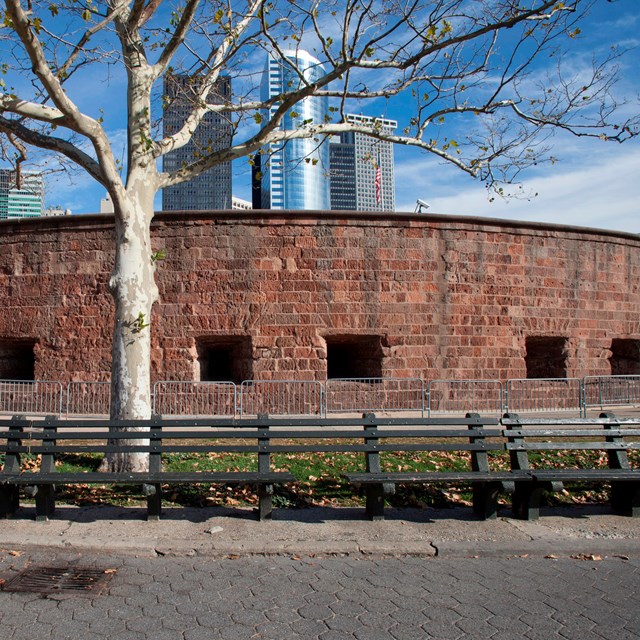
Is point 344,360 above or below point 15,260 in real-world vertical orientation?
below

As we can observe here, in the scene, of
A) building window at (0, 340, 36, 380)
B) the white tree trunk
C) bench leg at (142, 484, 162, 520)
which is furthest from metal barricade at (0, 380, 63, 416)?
bench leg at (142, 484, 162, 520)

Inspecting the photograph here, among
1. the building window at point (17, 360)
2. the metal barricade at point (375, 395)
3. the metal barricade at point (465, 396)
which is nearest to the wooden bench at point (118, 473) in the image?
the metal barricade at point (375, 395)

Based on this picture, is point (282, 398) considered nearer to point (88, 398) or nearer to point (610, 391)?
point (88, 398)

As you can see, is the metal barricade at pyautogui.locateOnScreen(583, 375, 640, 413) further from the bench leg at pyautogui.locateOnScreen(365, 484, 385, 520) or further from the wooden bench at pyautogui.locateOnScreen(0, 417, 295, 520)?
the wooden bench at pyautogui.locateOnScreen(0, 417, 295, 520)

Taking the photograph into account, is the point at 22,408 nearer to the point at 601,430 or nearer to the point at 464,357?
the point at 464,357

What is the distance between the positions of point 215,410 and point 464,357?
5.72m

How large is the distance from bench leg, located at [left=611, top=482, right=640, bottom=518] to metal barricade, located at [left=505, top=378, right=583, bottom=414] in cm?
830

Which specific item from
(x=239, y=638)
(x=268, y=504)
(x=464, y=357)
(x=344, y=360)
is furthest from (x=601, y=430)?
(x=344, y=360)

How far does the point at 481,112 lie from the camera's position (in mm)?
10117

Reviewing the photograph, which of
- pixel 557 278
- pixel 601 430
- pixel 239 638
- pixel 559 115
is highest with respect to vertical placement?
pixel 559 115

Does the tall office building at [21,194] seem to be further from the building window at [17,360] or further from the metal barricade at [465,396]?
Answer: the metal barricade at [465,396]

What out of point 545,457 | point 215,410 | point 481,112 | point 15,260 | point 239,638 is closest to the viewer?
point 239,638

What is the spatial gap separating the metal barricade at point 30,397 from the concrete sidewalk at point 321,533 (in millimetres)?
8592

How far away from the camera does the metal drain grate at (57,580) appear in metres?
4.14
